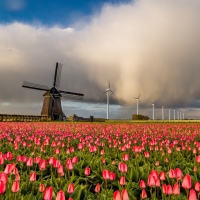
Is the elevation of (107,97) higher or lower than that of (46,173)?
higher

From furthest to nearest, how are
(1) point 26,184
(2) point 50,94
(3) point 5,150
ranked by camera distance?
(2) point 50,94 < (3) point 5,150 < (1) point 26,184

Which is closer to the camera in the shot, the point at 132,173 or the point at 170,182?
the point at 170,182

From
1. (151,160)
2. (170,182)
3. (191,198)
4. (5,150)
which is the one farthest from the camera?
(5,150)

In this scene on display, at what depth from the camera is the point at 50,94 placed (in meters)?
56.2

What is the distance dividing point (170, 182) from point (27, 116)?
4822 centimetres

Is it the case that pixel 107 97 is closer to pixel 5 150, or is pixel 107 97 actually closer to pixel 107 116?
pixel 107 116

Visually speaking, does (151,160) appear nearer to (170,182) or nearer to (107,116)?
(170,182)

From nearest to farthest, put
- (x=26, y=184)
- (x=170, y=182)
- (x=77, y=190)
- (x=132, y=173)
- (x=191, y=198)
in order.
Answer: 1. (x=191, y=198)
2. (x=77, y=190)
3. (x=26, y=184)
4. (x=170, y=182)
5. (x=132, y=173)

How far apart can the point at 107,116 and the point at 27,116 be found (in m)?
17.7

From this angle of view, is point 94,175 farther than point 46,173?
No

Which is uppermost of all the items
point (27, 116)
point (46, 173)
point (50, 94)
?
point (50, 94)

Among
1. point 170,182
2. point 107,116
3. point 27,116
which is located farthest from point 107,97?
point 170,182

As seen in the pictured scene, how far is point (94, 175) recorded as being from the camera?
204 inches

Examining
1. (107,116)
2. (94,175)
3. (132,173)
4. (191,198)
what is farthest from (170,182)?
(107,116)
